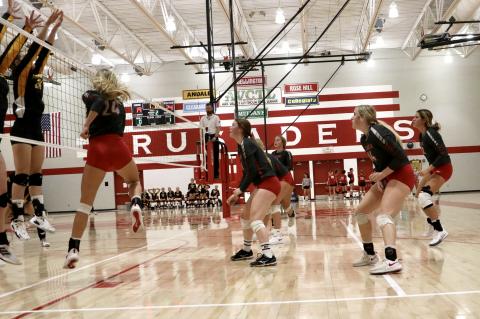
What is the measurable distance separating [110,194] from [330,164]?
11055mm

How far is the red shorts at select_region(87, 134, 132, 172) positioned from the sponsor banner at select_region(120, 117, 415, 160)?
812 inches

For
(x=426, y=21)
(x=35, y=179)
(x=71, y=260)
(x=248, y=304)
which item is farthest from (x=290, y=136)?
(x=248, y=304)

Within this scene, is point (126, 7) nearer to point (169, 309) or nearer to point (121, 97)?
point (121, 97)

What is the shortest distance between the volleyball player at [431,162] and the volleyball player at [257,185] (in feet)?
6.72

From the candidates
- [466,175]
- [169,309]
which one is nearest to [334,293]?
[169,309]

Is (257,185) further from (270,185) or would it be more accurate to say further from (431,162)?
(431,162)

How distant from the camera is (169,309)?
3336 mm

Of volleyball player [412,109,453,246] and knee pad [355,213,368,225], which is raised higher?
volleyball player [412,109,453,246]

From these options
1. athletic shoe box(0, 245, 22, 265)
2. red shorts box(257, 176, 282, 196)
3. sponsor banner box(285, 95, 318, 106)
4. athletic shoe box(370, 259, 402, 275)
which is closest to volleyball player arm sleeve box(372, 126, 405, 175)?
athletic shoe box(370, 259, 402, 275)

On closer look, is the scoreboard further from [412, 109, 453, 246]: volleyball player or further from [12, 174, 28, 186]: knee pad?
[412, 109, 453, 246]: volleyball player

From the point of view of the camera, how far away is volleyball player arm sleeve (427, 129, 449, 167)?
6.29m

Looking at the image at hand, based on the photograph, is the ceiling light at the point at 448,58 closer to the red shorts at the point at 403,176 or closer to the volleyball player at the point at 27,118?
the red shorts at the point at 403,176

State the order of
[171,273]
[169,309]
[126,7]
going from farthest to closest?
[126,7] → [171,273] → [169,309]

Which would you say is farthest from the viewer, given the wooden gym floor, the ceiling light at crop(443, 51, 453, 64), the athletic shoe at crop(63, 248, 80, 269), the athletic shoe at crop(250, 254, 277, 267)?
the ceiling light at crop(443, 51, 453, 64)
